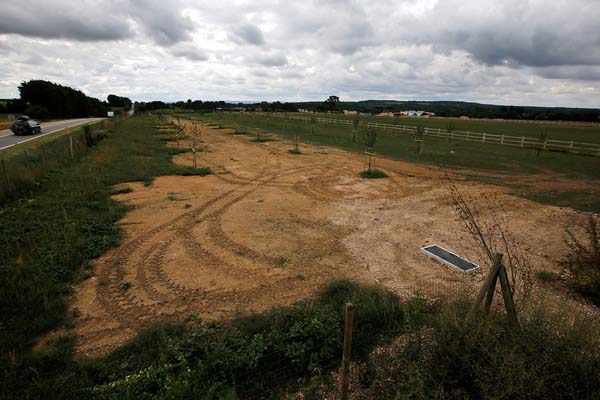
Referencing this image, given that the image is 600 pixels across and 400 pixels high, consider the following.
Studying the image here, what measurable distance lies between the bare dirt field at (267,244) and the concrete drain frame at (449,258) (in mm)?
181

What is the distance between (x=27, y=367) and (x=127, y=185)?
9.49m

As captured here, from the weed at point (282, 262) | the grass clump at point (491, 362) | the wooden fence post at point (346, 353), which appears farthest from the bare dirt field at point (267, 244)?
the wooden fence post at point (346, 353)

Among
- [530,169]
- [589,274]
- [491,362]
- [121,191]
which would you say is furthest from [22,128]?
[530,169]

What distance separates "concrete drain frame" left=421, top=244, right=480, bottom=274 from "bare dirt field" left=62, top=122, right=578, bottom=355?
181 mm

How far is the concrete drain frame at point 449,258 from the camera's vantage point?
20.1ft

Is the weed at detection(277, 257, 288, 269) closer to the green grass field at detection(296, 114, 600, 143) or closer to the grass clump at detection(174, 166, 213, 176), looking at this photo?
the grass clump at detection(174, 166, 213, 176)

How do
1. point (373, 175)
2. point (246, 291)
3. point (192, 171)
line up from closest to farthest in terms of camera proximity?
point (246, 291)
point (373, 175)
point (192, 171)

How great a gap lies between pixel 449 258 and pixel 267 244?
13.0 ft

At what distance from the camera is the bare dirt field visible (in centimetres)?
503

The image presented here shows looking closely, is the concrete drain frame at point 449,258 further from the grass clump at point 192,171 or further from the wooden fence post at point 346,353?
the grass clump at point 192,171

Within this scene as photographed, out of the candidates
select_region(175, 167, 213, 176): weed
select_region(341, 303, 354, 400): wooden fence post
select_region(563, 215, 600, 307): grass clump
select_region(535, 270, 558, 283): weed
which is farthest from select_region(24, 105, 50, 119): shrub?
select_region(563, 215, 600, 307): grass clump

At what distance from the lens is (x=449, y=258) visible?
655cm

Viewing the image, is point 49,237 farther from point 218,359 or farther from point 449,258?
point 449,258

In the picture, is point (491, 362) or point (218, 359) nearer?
point (491, 362)
